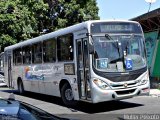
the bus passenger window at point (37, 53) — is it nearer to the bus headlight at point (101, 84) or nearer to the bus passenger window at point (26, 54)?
the bus passenger window at point (26, 54)

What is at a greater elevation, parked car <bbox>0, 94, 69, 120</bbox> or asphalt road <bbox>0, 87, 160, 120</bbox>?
parked car <bbox>0, 94, 69, 120</bbox>

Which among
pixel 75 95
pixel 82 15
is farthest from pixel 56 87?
pixel 82 15

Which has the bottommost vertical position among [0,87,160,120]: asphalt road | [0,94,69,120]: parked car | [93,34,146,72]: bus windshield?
[0,87,160,120]: asphalt road

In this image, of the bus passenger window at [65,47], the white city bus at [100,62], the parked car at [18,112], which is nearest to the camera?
the parked car at [18,112]

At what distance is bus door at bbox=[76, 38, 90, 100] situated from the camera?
1320cm

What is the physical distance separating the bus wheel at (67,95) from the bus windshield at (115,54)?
2.32 metres

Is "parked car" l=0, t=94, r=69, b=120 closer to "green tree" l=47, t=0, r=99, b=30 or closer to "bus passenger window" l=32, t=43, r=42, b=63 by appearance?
"bus passenger window" l=32, t=43, r=42, b=63

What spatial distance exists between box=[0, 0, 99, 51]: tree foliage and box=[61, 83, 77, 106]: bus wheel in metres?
19.2

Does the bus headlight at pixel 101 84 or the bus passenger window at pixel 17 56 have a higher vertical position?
the bus passenger window at pixel 17 56

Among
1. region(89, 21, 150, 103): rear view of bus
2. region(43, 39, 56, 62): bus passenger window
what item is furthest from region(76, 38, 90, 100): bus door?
region(43, 39, 56, 62): bus passenger window

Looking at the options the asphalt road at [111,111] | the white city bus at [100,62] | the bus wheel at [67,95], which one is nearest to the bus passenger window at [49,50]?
the white city bus at [100,62]

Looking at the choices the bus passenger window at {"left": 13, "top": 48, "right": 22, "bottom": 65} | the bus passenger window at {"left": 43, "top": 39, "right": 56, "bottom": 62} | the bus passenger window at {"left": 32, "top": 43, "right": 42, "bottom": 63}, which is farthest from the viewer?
the bus passenger window at {"left": 13, "top": 48, "right": 22, "bottom": 65}

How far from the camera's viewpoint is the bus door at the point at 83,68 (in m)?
13.2

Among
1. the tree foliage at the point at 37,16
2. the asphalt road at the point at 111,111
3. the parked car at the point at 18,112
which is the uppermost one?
the tree foliage at the point at 37,16
